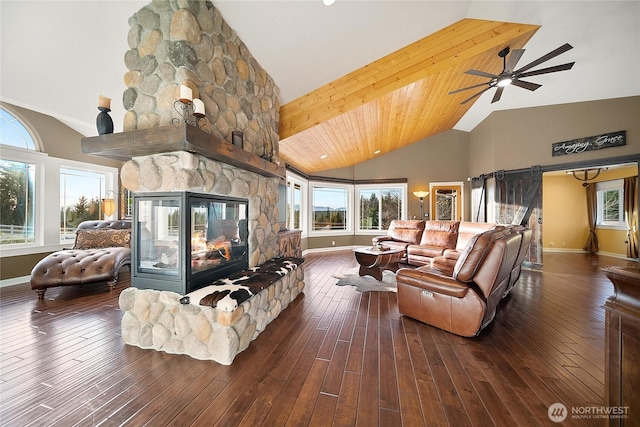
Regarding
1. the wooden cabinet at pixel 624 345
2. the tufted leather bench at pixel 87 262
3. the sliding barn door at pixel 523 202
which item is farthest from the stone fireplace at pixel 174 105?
the sliding barn door at pixel 523 202

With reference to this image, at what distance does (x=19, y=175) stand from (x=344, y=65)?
5612 mm

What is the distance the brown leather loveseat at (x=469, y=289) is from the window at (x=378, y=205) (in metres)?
5.73

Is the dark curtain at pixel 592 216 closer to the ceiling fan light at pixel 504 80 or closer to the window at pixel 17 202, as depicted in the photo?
the ceiling fan light at pixel 504 80

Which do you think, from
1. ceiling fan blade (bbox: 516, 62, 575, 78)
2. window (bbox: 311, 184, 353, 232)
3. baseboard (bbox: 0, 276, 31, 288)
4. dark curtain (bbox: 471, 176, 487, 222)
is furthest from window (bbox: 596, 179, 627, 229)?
baseboard (bbox: 0, 276, 31, 288)

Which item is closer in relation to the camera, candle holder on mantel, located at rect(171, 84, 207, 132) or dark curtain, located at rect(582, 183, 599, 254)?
candle holder on mantel, located at rect(171, 84, 207, 132)

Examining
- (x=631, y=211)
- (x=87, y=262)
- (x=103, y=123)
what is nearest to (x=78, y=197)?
(x=87, y=262)

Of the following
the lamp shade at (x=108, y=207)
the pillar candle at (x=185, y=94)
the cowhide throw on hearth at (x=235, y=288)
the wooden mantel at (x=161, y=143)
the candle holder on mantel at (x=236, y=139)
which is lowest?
the cowhide throw on hearth at (x=235, y=288)

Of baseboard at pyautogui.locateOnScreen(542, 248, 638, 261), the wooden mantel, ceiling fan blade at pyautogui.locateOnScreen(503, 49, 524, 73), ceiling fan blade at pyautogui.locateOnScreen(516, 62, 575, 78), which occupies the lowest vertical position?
baseboard at pyautogui.locateOnScreen(542, 248, 638, 261)

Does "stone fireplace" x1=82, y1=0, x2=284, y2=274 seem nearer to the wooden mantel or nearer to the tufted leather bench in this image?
the wooden mantel

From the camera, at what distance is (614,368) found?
3.23 ft

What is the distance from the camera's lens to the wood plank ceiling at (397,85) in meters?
3.66

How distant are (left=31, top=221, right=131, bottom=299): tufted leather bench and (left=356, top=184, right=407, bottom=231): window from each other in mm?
6486

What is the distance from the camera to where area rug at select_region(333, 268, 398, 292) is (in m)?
3.91

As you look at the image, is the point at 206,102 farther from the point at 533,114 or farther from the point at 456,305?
the point at 533,114
